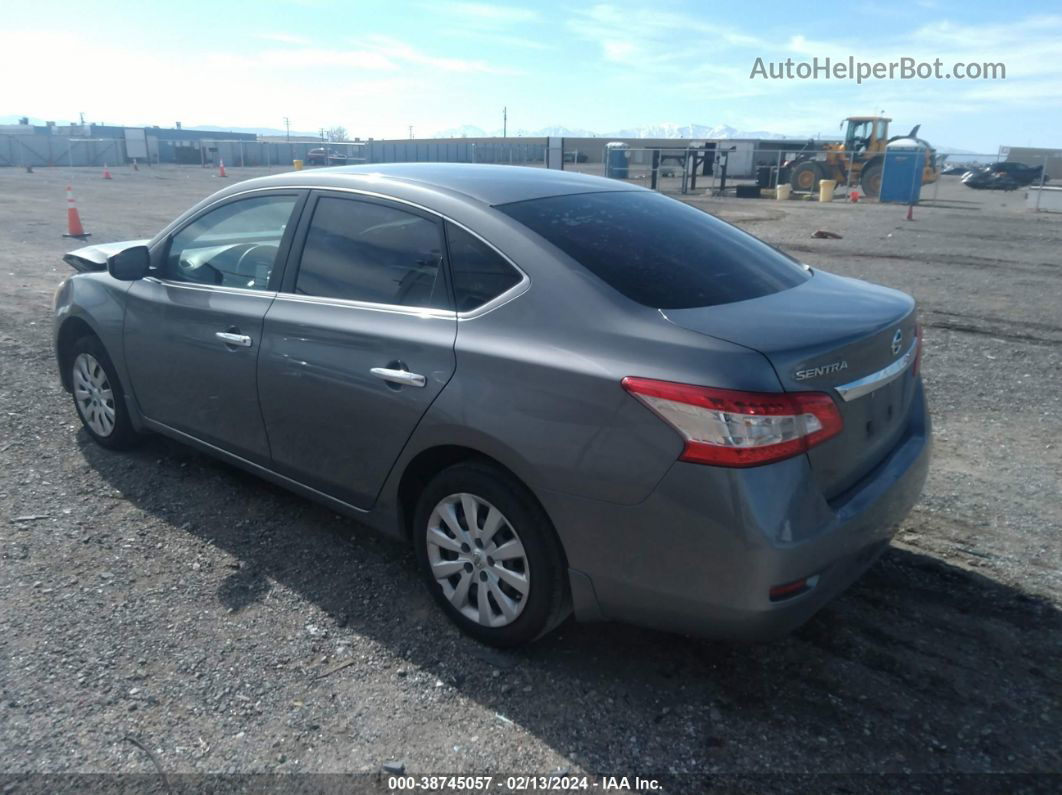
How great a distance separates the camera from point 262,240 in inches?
160

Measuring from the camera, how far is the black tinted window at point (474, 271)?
307 centimetres

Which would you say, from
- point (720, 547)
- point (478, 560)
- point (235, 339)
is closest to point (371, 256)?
point (235, 339)

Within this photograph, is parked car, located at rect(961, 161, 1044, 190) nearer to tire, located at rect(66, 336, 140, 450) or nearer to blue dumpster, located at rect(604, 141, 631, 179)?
blue dumpster, located at rect(604, 141, 631, 179)

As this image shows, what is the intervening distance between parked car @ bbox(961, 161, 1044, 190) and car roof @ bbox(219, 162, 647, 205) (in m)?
43.9

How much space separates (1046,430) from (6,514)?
6.12 meters

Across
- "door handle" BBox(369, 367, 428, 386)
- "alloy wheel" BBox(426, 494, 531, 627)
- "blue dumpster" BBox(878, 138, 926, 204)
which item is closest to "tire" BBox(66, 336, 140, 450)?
"door handle" BBox(369, 367, 428, 386)

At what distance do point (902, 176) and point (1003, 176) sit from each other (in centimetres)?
1818

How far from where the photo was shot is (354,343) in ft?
11.0

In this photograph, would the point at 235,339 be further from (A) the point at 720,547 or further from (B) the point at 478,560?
(A) the point at 720,547

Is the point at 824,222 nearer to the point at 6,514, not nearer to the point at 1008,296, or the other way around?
the point at 1008,296

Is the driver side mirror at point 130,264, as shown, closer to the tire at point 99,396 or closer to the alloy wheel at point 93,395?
the tire at point 99,396

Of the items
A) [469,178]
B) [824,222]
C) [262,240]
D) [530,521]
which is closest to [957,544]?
[530,521]

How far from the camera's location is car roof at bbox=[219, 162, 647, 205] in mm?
3455

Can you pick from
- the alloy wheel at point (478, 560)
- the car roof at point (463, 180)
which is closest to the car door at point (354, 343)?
the car roof at point (463, 180)
